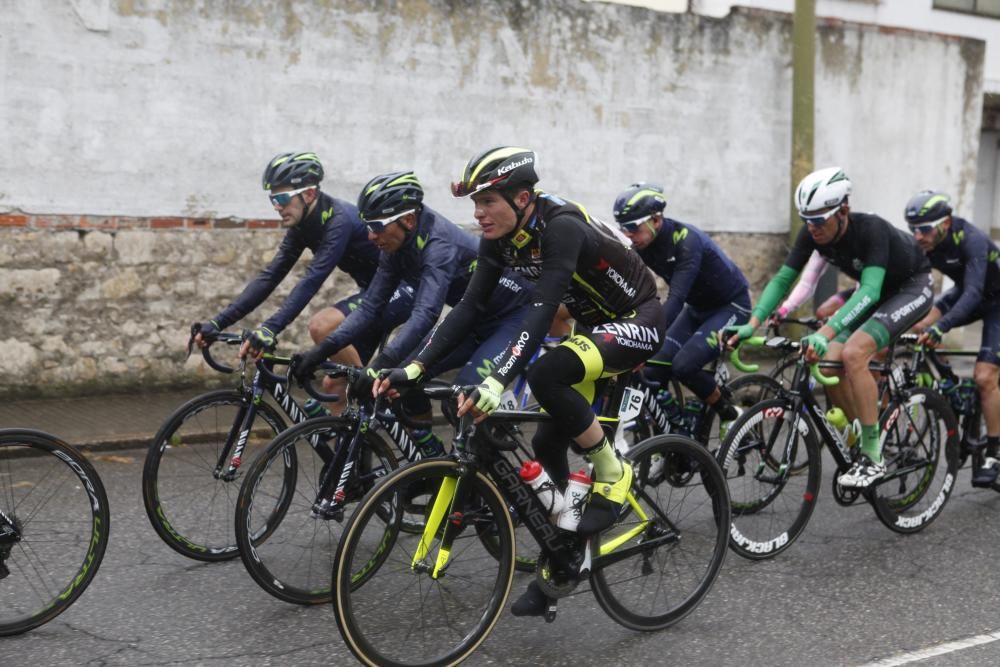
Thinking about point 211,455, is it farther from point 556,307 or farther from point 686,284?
point 686,284

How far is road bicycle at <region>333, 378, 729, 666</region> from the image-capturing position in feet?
12.6

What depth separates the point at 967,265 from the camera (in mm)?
6914

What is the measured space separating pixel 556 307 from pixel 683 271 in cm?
261

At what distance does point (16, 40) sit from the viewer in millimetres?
8992

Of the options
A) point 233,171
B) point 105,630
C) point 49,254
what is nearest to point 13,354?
Result: point 49,254

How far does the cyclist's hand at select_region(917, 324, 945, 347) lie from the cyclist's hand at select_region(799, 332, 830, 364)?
138cm

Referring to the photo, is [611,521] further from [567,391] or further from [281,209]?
[281,209]

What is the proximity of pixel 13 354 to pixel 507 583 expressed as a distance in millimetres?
6568

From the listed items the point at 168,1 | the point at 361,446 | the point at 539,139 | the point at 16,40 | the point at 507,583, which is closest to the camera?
the point at 507,583

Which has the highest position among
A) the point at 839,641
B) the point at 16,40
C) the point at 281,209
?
the point at 16,40

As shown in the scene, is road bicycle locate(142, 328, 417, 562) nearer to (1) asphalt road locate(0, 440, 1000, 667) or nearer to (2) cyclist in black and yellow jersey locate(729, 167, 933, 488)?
(1) asphalt road locate(0, 440, 1000, 667)

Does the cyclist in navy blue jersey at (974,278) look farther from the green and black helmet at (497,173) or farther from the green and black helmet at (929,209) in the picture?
the green and black helmet at (497,173)

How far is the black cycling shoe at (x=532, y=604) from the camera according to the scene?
4.25 m

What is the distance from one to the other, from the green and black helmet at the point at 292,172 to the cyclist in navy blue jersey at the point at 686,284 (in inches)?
72.5
